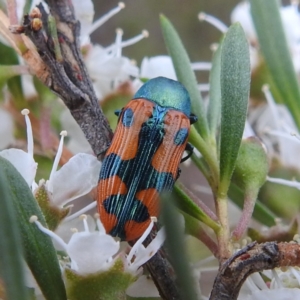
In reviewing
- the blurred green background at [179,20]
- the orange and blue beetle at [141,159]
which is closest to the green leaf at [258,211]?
the orange and blue beetle at [141,159]

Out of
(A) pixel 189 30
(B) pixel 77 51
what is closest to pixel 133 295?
(B) pixel 77 51

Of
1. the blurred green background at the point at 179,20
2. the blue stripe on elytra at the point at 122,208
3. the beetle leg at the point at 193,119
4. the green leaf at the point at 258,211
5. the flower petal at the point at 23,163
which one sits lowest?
the blurred green background at the point at 179,20

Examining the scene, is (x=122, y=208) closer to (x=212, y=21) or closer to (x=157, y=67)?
(x=157, y=67)

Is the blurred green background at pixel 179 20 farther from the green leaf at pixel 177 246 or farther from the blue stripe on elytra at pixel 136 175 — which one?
the green leaf at pixel 177 246

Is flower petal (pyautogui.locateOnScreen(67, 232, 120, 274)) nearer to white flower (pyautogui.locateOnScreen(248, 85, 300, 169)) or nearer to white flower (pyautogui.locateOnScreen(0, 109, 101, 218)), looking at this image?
white flower (pyautogui.locateOnScreen(0, 109, 101, 218))

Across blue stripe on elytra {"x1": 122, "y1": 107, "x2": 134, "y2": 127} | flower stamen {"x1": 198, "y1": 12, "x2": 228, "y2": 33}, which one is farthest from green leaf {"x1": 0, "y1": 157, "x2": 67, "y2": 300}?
flower stamen {"x1": 198, "y1": 12, "x2": 228, "y2": 33}

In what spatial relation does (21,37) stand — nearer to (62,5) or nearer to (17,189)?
(62,5)
